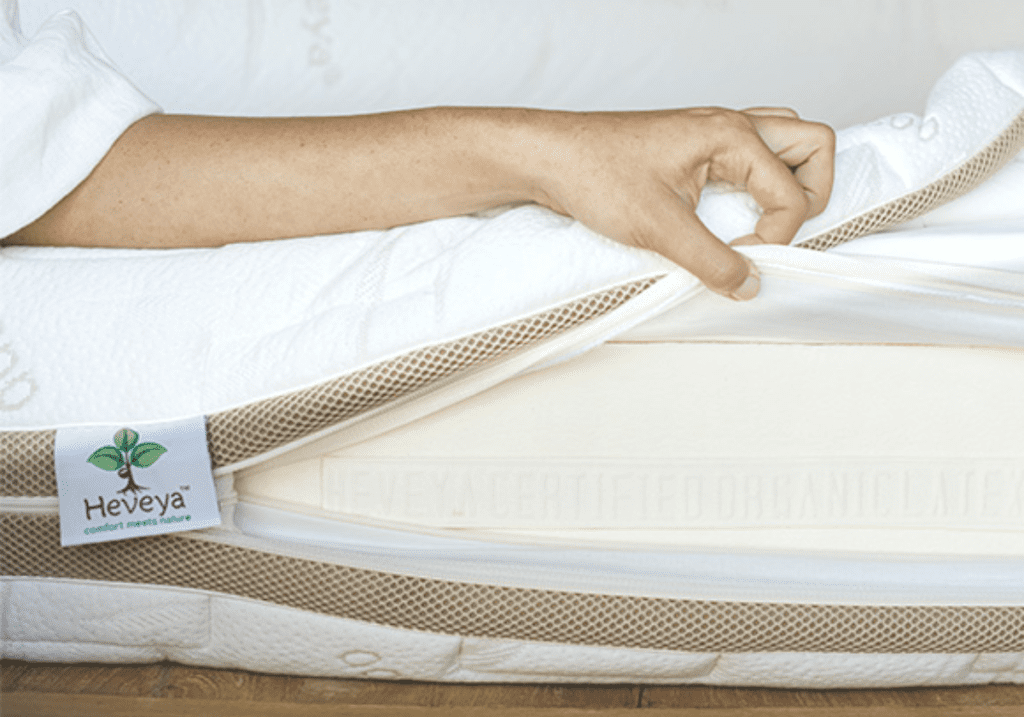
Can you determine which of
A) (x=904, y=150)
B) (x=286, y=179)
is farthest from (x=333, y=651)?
(x=904, y=150)

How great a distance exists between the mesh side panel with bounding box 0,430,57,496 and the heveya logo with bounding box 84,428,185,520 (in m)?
0.03

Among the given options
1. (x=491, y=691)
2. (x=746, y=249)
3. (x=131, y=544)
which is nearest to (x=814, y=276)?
(x=746, y=249)

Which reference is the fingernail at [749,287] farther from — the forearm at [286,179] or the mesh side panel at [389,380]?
the forearm at [286,179]

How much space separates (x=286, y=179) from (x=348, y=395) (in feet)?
0.60

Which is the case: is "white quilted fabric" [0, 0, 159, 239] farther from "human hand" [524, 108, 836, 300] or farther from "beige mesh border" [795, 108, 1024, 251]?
"beige mesh border" [795, 108, 1024, 251]

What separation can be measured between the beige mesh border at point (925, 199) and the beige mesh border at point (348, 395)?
15 centimetres

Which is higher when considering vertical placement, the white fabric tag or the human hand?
the human hand

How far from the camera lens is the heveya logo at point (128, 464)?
68 centimetres

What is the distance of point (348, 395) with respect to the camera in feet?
2.20

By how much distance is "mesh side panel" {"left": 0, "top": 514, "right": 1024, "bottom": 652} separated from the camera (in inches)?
28.5

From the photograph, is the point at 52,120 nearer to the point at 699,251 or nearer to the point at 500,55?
the point at 699,251

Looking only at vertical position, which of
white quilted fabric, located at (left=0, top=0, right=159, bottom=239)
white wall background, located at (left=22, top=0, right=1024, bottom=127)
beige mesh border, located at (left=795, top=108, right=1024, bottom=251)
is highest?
white wall background, located at (left=22, top=0, right=1024, bottom=127)

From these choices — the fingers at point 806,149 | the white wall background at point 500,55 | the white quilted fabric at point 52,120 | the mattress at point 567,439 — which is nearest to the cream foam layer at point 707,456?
the mattress at point 567,439

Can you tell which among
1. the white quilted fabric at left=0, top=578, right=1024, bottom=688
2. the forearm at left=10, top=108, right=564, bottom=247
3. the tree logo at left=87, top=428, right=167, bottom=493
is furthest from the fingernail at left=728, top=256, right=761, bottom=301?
the tree logo at left=87, top=428, right=167, bottom=493
